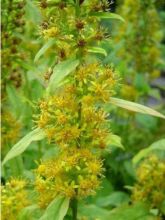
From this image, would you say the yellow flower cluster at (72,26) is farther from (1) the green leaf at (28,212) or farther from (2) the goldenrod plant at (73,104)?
(1) the green leaf at (28,212)

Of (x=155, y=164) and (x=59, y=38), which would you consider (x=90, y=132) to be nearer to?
(x=59, y=38)

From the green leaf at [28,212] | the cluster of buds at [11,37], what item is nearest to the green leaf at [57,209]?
the green leaf at [28,212]

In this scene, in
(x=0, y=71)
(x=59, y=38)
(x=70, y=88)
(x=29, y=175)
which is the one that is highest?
(x=59, y=38)

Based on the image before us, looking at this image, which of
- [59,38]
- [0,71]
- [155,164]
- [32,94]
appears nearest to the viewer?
[59,38]

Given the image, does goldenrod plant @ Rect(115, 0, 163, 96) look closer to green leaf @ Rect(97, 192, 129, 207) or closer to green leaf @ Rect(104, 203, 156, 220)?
green leaf @ Rect(97, 192, 129, 207)

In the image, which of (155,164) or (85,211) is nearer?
(85,211)

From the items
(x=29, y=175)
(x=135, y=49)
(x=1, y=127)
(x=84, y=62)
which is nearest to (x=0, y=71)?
(x=1, y=127)

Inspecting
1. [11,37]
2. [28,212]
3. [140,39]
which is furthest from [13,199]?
[140,39]
